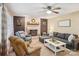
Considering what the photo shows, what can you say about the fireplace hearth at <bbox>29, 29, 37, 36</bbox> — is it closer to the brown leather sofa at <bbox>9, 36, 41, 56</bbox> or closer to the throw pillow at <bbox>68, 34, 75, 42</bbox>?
the brown leather sofa at <bbox>9, 36, 41, 56</bbox>

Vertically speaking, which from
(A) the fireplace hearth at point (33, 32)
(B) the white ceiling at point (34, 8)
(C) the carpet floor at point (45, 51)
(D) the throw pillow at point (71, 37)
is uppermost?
(B) the white ceiling at point (34, 8)

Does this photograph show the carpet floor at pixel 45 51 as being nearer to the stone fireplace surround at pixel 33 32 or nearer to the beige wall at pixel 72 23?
the stone fireplace surround at pixel 33 32

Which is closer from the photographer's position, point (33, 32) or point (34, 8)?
point (34, 8)

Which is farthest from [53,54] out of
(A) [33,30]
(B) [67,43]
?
(A) [33,30]

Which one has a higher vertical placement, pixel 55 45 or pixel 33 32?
pixel 33 32

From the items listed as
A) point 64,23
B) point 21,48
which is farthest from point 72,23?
point 21,48

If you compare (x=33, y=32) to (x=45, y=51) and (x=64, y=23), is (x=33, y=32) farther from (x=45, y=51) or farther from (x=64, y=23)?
(x=64, y=23)

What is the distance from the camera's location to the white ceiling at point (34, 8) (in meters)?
1.91

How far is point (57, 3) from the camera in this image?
6.30 ft

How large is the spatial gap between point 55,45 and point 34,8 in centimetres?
98

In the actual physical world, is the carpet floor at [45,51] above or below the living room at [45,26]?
below

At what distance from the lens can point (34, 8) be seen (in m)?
1.96

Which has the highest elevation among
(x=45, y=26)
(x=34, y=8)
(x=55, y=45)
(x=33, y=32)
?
(x=34, y=8)

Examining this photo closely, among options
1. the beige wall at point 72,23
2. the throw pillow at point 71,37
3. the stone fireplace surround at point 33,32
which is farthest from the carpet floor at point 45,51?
the beige wall at point 72,23
